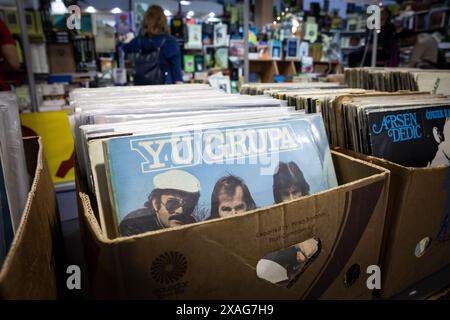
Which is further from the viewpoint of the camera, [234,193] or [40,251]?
[234,193]

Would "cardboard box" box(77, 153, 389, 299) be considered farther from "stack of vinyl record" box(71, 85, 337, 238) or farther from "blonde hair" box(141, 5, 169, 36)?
"blonde hair" box(141, 5, 169, 36)

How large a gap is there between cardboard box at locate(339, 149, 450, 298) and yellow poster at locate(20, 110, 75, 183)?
216 cm

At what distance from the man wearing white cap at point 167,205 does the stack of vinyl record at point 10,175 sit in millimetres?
168

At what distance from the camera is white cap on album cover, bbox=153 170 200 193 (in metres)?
0.58

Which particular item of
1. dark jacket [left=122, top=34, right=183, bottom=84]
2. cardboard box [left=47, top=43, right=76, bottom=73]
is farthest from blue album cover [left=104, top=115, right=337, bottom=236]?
cardboard box [left=47, top=43, right=76, bottom=73]

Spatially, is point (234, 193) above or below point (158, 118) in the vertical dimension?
below

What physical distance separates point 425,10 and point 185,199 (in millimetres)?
5769

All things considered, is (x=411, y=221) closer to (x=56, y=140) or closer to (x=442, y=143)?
(x=442, y=143)

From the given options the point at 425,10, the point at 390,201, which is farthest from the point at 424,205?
the point at 425,10

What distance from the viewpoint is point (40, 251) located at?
46cm

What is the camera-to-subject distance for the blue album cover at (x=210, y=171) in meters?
0.56

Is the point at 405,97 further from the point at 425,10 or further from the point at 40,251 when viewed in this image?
the point at 425,10

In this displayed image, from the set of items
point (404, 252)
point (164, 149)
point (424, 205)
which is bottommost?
point (404, 252)

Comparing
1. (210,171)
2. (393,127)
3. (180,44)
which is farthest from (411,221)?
(180,44)
